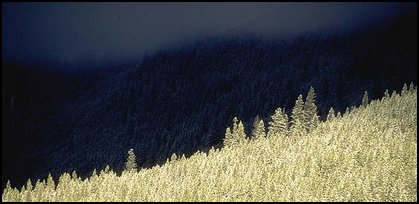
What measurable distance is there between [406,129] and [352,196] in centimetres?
4935

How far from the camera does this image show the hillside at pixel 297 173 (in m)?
87.3

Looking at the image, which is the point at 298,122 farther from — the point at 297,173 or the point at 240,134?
the point at 297,173

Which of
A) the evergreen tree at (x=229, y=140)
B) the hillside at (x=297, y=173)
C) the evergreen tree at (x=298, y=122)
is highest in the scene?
the evergreen tree at (x=298, y=122)

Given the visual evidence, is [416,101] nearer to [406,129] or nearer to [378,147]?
[406,129]

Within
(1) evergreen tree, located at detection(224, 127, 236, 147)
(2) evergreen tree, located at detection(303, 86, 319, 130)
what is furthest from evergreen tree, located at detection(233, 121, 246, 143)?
(2) evergreen tree, located at detection(303, 86, 319, 130)

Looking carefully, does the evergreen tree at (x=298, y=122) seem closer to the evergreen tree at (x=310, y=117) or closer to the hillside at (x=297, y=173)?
the evergreen tree at (x=310, y=117)

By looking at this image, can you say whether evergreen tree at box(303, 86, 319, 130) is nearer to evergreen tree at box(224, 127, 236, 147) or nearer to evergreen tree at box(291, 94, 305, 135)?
evergreen tree at box(291, 94, 305, 135)

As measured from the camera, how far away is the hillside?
286 ft

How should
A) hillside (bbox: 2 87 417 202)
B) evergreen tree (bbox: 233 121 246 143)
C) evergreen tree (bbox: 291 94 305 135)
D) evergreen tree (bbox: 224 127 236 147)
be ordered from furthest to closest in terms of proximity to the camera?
evergreen tree (bbox: 224 127 236 147) < evergreen tree (bbox: 233 121 246 143) < evergreen tree (bbox: 291 94 305 135) < hillside (bbox: 2 87 417 202)

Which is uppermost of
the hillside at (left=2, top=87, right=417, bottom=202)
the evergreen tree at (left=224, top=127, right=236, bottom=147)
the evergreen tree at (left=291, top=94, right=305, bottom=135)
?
the evergreen tree at (left=291, top=94, right=305, bottom=135)

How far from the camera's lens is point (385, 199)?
3164 inches

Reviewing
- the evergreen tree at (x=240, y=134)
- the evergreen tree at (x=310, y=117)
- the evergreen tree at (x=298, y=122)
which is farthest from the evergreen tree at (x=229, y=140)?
the evergreen tree at (x=310, y=117)

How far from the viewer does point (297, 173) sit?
9881 cm

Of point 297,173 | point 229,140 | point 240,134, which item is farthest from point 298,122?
point 297,173
